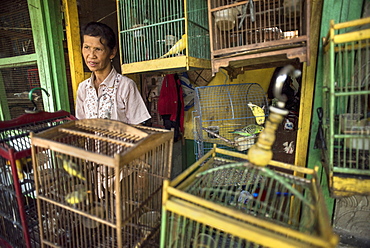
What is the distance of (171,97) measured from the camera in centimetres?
322

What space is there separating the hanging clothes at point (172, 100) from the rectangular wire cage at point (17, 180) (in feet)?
5.66

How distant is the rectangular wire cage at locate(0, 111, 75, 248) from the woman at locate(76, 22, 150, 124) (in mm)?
310

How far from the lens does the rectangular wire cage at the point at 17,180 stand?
48.0 inches

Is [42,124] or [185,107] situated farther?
[185,107]

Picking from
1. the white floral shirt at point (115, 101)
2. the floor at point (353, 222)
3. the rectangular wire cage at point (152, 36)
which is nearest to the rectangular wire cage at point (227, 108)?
the rectangular wire cage at point (152, 36)

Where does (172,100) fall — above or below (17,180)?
above

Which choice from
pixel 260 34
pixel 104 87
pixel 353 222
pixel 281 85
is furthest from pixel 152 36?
pixel 353 222

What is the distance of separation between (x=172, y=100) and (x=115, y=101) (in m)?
1.45

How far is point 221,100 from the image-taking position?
3.10 m

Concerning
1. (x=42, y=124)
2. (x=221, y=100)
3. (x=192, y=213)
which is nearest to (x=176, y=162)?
(x=221, y=100)

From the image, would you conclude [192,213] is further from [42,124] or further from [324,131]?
[42,124]

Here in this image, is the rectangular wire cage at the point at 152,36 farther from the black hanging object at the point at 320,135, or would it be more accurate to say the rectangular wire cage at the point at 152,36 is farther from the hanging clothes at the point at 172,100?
the hanging clothes at the point at 172,100

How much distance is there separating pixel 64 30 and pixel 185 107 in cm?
193

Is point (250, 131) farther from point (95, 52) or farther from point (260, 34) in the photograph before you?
point (95, 52)
